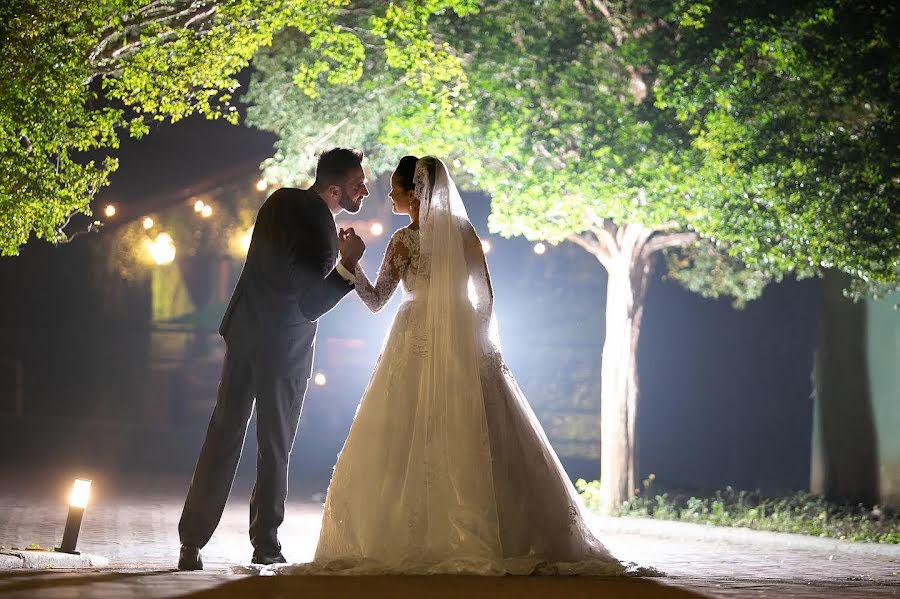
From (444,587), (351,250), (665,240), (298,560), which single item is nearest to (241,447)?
(351,250)

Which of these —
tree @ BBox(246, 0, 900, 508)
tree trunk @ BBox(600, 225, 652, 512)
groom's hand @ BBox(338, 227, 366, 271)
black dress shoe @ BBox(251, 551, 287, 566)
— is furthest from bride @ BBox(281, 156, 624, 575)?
tree trunk @ BBox(600, 225, 652, 512)

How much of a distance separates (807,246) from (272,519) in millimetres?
9451

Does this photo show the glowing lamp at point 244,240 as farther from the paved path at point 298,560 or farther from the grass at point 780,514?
the grass at point 780,514

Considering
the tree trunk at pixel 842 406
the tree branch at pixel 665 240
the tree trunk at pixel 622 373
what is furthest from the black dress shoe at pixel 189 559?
the tree trunk at pixel 842 406

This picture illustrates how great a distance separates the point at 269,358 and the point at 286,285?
1.40 ft

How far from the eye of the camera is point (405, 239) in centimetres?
712

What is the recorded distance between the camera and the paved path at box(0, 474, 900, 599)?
531cm

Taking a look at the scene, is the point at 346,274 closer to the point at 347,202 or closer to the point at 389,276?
the point at 389,276

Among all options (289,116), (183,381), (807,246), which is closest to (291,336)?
(807,246)

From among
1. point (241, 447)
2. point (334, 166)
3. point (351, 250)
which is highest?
point (334, 166)

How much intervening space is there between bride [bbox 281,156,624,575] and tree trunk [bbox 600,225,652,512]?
10305 millimetres

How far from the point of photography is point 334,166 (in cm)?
697

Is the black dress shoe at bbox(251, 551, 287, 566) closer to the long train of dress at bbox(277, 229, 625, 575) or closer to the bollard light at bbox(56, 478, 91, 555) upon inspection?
the long train of dress at bbox(277, 229, 625, 575)

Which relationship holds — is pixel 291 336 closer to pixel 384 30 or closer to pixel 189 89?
pixel 189 89
